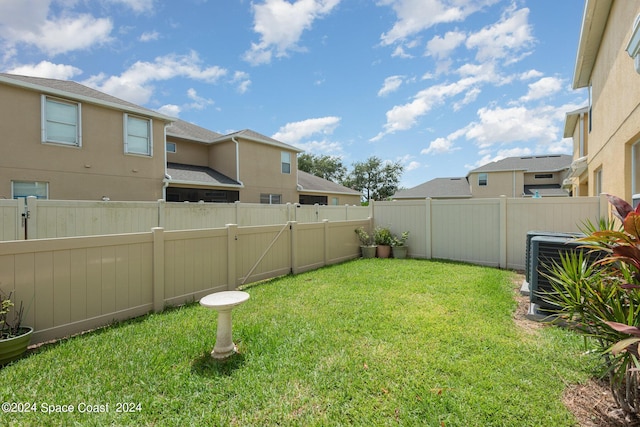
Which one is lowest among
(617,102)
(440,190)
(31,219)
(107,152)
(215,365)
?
(215,365)

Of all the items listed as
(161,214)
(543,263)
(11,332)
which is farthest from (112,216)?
(543,263)

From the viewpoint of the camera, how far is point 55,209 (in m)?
5.45

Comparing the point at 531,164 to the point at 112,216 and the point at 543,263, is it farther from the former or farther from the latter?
the point at 112,216

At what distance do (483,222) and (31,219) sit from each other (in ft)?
34.4

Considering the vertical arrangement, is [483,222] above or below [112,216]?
below

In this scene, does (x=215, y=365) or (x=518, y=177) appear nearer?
(x=215, y=365)

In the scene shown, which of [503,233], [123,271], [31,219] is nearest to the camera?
[123,271]

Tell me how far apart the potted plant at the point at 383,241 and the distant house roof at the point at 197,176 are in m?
8.13

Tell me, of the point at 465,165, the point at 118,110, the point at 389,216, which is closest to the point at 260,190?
the point at 118,110

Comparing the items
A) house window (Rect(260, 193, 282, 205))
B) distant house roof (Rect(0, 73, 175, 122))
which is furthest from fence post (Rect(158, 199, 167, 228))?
house window (Rect(260, 193, 282, 205))

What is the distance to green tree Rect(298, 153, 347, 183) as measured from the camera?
42781 millimetres

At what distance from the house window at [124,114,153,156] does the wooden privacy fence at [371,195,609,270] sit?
381 inches

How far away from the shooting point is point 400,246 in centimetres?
962

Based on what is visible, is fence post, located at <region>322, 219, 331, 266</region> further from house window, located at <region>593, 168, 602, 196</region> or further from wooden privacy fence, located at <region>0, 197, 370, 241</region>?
house window, located at <region>593, 168, 602, 196</region>
